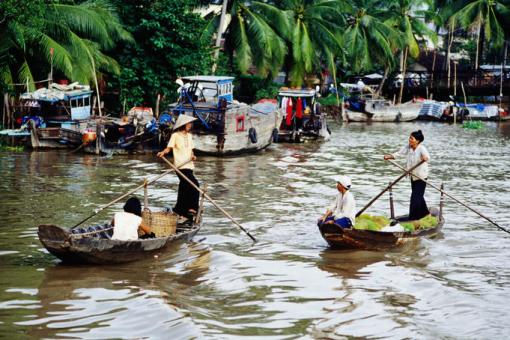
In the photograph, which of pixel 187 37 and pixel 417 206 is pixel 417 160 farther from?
pixel 187 37

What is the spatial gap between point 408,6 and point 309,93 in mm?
15798

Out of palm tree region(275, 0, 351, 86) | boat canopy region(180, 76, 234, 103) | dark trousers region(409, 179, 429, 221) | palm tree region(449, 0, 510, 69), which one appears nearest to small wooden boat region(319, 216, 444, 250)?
dark trousers region(409, 179, 429, 221)

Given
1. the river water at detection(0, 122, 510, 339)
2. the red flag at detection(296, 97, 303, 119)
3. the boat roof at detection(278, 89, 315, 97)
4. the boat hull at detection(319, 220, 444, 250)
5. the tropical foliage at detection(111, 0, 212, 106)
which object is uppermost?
the tropical foliage at detection(111, 0, 212, 106)

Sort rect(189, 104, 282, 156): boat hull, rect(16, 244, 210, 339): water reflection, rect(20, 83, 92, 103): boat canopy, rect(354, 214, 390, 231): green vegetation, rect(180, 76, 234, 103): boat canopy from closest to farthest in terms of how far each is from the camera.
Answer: rect(16, 244, 210, 339): water reflection
rect(354, 214, 390, 231): green vegetation
rect(20, 83, 92, 103): boat canopy
rect(189, 104, 282, 156): boat hull
rect(180, 76, 234, 103): boat canopy

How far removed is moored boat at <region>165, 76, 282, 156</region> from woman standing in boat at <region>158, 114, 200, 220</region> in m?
9.21

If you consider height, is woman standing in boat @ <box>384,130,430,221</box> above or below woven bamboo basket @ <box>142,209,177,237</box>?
above

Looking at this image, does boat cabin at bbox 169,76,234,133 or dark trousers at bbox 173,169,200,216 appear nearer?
dark trousers at bbox 173,169,200,216

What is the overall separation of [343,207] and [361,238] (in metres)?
0.45

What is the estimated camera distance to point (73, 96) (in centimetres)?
2052

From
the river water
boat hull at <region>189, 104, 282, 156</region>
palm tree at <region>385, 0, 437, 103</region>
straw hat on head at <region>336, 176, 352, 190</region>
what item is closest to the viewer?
the river water

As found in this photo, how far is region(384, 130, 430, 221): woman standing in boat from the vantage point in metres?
11.0

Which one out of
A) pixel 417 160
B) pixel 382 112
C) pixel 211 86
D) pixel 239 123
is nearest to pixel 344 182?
pixel 417 160

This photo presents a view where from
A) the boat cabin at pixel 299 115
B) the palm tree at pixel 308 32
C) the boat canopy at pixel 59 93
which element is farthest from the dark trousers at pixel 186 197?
the palm tree at pixel 308 32

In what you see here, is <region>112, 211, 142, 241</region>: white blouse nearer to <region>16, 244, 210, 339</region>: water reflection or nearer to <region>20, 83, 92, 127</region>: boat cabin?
<region>16, 244, 210, 339</region>: water reflection
